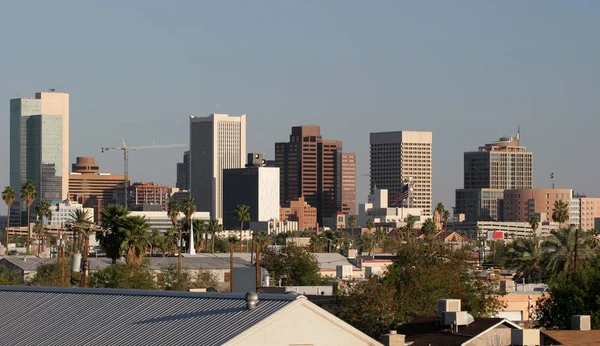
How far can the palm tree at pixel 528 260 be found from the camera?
415ft

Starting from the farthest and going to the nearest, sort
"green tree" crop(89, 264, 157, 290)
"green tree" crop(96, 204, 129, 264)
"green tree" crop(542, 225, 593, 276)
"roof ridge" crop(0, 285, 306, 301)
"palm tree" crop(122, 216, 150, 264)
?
"green tree" crop(96, 204, 129, 264) < "palm tree" crop(122, 216, 150, 264) < "green tree" crop(542, 225, 593, 276) < "green tree" crop(89, 264, 157, 290) < "roof ridge" crop(0, 285, 306, 301)

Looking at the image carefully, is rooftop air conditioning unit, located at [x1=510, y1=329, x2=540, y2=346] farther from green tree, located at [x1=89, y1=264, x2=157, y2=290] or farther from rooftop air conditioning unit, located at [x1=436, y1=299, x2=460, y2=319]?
green tree, located at [x1=89, y1=264, x2=157, y2=290]

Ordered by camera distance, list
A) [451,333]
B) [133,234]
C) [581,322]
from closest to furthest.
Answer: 1. [451,333]
2. [581,322]
3. [133,234]

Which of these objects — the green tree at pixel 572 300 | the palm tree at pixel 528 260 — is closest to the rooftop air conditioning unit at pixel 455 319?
the green tree at pixel 572 300

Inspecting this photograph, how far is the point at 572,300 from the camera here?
76688 mm

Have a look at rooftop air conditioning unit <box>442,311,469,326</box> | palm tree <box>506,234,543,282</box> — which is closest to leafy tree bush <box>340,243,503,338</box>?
rooftop air conditioning unit <box>442,311,469,326</box>

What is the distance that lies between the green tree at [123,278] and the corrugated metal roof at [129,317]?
46.4 metres

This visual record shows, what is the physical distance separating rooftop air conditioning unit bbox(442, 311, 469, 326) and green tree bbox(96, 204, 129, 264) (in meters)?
67.4

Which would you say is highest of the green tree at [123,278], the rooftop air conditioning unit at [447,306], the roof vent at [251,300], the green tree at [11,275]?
the roof vent at [251,300]

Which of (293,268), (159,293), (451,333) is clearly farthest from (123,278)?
(159,293)

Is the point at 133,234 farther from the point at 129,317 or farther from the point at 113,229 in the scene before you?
the point at 129,317

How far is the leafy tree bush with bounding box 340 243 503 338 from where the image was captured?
72.8 m

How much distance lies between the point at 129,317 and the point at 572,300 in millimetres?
36190

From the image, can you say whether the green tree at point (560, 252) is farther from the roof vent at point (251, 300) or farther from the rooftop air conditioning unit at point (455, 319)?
the roof vent at point (251, 300)
